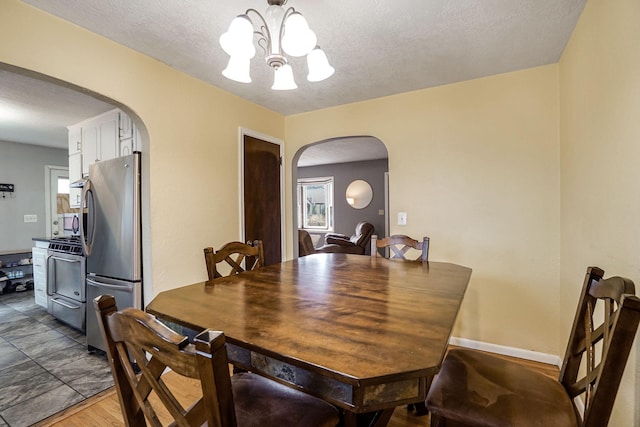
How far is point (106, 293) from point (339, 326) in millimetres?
2352

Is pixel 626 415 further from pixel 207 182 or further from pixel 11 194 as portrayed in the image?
pixel 11 194

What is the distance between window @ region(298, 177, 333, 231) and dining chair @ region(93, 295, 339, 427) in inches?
261

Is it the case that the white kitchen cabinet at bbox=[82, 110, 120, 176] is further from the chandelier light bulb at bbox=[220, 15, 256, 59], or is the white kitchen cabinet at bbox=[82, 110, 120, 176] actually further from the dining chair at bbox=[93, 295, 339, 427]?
the dining chair at bbox=[93, 295, 339, 427]

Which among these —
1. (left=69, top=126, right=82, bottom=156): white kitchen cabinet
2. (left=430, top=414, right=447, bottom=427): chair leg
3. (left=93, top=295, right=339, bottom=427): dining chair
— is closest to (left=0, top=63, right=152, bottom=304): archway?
(left=69, top=126, right=82, bottom=156): white kitchen cabinet

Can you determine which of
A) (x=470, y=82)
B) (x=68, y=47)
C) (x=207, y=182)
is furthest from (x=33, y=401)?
(x=470, y=82)

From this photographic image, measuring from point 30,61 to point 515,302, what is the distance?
3.68 m

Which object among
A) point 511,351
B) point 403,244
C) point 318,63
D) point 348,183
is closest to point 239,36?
point 318,63

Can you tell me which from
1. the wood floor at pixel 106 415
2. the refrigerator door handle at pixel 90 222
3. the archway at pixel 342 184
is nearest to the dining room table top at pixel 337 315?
the wood floor at pixel 106 415

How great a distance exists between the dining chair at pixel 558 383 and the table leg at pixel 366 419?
194 millimetres

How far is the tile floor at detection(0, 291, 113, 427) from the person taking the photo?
1.86 meters

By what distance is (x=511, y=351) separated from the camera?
2.46 metres

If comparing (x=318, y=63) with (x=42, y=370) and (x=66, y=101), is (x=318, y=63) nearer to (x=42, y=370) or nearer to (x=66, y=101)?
(x=66, y=101)

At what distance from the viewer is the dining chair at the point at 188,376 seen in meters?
0.54

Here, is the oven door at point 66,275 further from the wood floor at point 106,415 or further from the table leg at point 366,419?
the table leg at point 366,419
